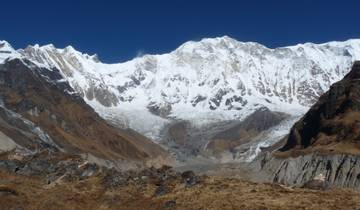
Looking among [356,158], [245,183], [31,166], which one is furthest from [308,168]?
[245,183]

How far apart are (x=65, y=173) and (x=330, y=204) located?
134 feet

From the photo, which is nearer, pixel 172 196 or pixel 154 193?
pixel 172 196

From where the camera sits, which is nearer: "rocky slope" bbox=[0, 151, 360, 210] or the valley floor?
the valley floor

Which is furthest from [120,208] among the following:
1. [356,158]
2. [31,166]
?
[356,158]

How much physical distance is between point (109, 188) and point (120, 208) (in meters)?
8.41

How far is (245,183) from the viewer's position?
74500 mm

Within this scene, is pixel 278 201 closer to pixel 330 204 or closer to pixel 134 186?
pixel 330 204

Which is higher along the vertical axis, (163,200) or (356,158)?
(356,158)

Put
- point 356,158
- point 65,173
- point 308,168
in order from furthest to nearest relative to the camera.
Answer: point 308,168
point 356,158
point 65,173

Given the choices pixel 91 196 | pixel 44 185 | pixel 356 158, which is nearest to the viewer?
pixel 91 196

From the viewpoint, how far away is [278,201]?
212 feet

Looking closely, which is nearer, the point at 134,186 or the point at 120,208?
the point at 120,208

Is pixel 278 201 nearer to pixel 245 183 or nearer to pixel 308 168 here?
pixel 245 183

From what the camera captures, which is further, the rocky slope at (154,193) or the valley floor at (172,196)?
the rocky slope at (154,193)
